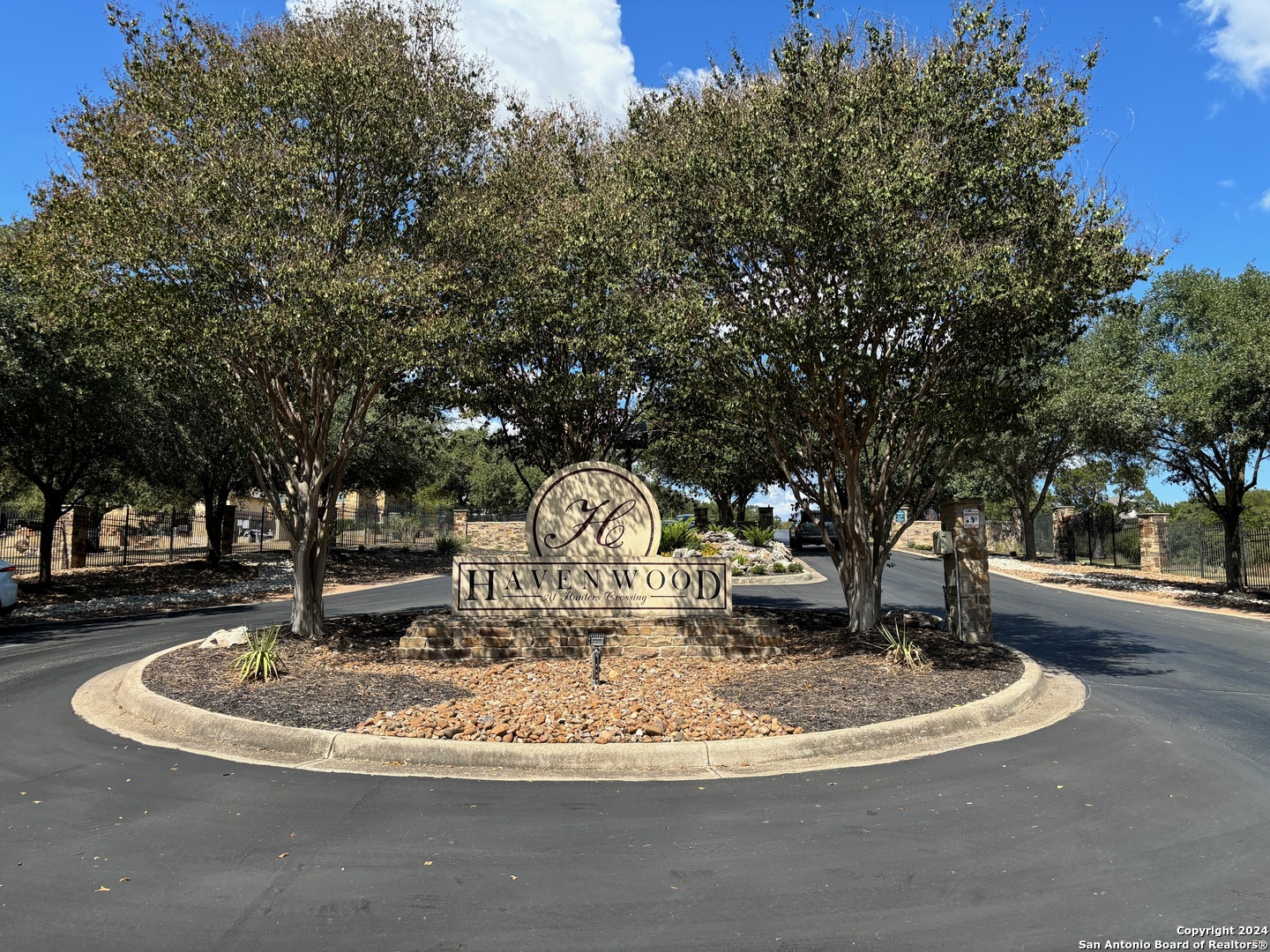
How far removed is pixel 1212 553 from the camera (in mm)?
26422

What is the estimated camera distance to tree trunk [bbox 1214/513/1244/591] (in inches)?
822

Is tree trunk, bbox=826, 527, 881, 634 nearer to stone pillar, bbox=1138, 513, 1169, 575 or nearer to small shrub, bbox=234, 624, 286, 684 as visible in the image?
small shrub, bbox=234, 624, 286, 684

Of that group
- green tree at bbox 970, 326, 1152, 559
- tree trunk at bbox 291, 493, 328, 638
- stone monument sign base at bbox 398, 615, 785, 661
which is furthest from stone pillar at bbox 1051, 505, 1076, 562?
tree trunk at bbox 291, 493, 328, 638

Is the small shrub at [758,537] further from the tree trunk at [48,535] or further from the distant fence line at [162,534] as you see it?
the tree trunk at [48,535]

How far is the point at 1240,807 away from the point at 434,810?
4.88 m

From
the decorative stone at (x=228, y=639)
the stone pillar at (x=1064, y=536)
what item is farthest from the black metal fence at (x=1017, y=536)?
the decorative stone at (x=228, y=639)

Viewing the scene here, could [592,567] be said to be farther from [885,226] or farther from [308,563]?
[885,226]

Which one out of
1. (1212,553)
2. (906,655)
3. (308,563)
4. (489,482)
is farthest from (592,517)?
(489,482)

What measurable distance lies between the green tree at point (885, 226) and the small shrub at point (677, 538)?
10.8 metres

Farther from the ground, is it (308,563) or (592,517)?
(592,517)

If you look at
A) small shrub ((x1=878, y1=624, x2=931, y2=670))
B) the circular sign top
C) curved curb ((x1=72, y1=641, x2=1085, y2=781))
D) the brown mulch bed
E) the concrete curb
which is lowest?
the concrete curb

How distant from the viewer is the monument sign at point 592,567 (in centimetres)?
1067

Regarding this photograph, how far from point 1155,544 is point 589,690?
89.2 feet

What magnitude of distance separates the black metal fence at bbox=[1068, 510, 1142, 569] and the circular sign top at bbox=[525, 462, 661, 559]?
2570 centimetres
